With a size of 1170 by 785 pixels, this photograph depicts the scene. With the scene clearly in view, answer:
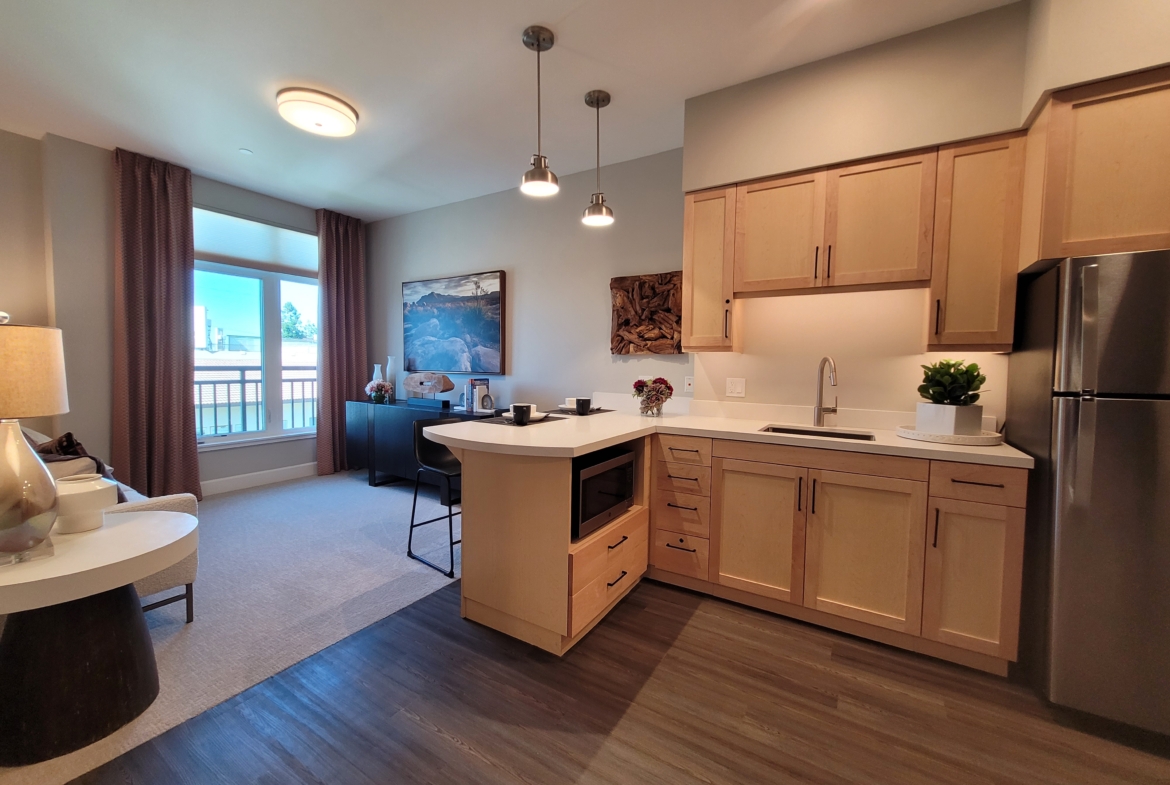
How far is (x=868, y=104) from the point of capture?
220 centimetres

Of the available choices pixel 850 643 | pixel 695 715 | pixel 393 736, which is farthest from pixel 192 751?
pixel 850 643

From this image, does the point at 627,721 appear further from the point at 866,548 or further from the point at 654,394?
the point at 654,394

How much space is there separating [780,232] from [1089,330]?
4.24ft

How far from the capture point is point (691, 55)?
228cm

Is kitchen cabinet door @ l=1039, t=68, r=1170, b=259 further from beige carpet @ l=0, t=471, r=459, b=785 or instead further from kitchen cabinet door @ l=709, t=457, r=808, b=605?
beige carpet @ l=0, t=471, r=459, b=785

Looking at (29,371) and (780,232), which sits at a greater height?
(780,232)

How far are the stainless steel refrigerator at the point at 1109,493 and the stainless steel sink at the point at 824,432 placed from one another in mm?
694

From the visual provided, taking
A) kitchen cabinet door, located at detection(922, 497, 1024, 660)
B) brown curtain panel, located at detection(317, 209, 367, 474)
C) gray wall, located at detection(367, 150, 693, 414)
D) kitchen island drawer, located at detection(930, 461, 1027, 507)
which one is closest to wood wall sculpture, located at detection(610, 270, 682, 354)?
gray wall, located at detection(367, 150, 693, 414)

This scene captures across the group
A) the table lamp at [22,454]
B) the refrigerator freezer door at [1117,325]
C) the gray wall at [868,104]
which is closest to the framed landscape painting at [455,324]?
the gray wall at [868,104]

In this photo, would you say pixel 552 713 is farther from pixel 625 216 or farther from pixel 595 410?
pixel 625 216

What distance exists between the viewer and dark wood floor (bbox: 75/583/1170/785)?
4.52 ft

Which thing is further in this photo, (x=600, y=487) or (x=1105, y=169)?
(x=600, y=487)

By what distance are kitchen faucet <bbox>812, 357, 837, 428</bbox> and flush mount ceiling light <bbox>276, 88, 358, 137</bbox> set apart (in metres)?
3.21

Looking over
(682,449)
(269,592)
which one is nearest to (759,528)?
(682,449)
